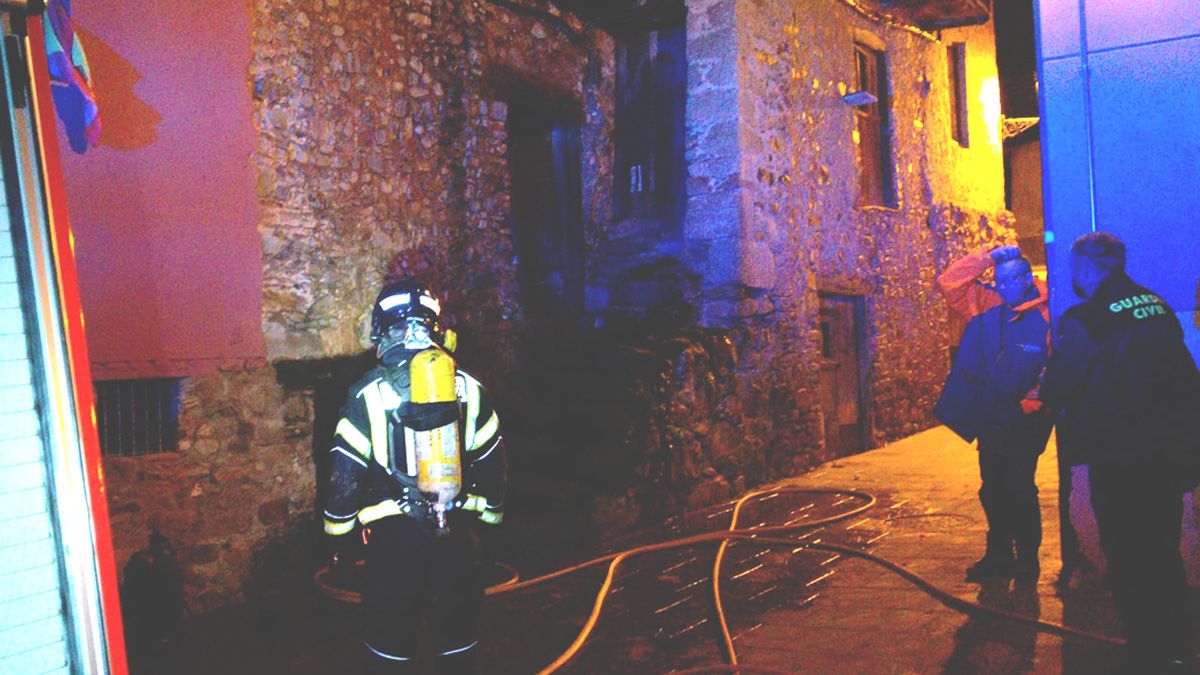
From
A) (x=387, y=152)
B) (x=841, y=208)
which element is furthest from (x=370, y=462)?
(x=841, y=208)

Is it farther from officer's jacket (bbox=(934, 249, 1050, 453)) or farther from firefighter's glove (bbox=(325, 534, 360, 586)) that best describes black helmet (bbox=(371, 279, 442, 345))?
officer's jacket (bbox=(934, 249, 1050, 453))

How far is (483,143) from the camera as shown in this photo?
888 centimetres

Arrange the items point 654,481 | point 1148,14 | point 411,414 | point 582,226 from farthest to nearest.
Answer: point 582,226 < point 654,481 < point 1148,14 < point 411,414

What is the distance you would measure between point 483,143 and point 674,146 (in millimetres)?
2902

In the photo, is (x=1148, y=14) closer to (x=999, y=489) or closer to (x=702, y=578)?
(x=999, y=489)

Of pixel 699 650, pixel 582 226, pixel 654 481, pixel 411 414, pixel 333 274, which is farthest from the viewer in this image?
pixel 582 226

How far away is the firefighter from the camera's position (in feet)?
11.7

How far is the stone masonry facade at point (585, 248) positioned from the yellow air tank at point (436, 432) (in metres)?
3.04

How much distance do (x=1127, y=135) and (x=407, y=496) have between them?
4598 mm

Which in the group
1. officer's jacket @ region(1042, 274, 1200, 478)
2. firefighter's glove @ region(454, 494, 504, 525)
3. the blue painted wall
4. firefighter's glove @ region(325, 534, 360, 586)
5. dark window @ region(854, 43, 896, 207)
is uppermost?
dark window @ region(854, 43, 896, 207)

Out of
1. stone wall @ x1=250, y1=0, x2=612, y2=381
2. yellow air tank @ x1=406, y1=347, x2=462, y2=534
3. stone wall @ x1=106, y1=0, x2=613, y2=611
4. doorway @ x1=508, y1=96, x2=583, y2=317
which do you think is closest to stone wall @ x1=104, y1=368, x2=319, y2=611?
stone wall @ x1=106, y1=0, x2=613, y2=611

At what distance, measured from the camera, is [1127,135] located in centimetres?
567

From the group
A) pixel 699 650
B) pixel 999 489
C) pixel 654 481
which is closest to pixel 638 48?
pixel 654 481

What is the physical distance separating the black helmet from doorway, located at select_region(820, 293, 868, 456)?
8.88 metres
